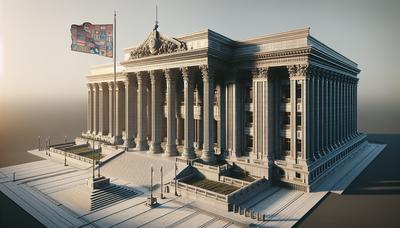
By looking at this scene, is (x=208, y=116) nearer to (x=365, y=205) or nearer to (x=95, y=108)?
(x=365, y=205)

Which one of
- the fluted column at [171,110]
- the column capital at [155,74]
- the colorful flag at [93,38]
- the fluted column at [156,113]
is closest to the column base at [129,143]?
the fluted column at [156,113]

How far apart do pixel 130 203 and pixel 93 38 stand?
2194cm

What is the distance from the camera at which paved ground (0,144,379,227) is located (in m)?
28.2

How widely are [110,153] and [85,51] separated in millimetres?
23481

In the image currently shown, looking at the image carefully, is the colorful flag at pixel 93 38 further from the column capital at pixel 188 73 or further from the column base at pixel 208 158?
the column base at pixel 208 158

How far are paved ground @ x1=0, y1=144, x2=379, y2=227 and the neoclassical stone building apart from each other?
401 cm

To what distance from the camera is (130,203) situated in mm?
33250

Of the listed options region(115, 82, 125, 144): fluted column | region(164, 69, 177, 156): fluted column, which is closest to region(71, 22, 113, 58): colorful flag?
region(164, 69, 177, 156): fluted column

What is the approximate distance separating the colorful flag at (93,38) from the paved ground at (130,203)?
18433 mm

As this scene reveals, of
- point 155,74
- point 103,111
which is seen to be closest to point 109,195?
point 155,74

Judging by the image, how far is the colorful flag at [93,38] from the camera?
116 ft

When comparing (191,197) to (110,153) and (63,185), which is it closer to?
(63,185)

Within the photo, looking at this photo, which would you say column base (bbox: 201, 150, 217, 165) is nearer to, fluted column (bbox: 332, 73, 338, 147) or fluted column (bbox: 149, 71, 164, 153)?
fluted column (bbox: 149, 71, 164, 153)

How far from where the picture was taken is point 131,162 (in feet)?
157
